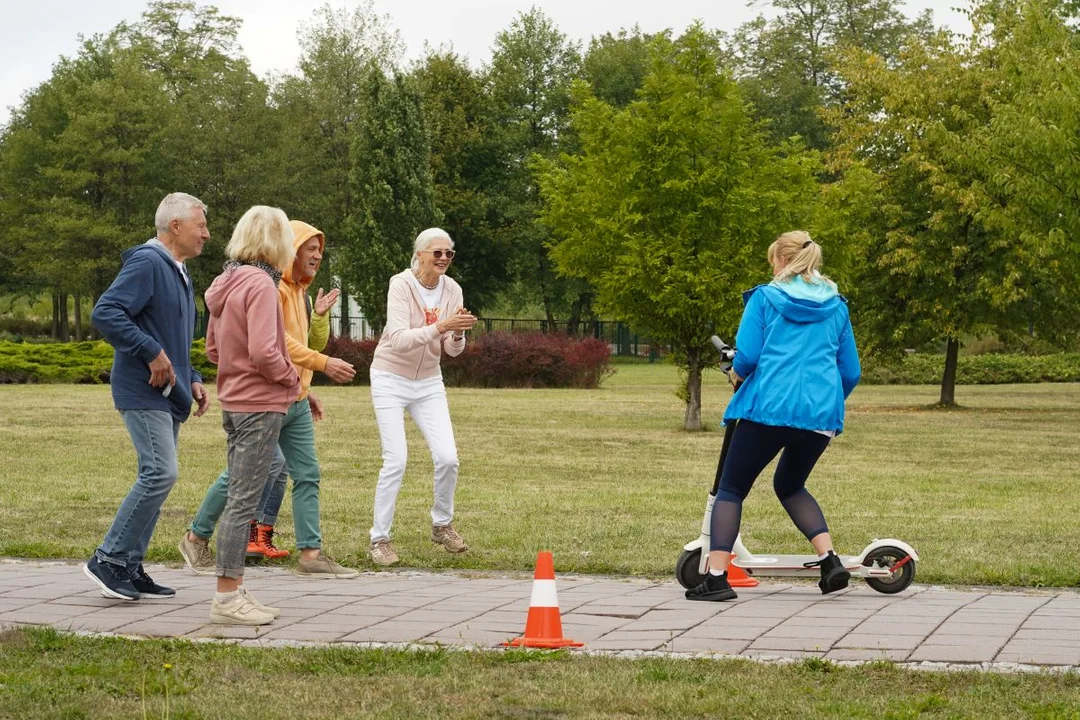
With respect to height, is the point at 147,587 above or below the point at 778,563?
below

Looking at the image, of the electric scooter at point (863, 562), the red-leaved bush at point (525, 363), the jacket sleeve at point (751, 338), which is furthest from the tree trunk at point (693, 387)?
the jacket sleeve at point (751, 338)

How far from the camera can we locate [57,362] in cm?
3675

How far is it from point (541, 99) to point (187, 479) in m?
51.7

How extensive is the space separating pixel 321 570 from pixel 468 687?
3055 millimetres

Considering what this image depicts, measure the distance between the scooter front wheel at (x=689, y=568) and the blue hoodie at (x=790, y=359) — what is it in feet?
2.38

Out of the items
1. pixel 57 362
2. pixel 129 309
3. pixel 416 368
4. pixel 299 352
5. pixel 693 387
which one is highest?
pixel 129 309

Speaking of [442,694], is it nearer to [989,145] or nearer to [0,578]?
[0,578]

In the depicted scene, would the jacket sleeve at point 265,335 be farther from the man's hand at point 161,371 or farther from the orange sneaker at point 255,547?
the orange sneaker at point 255,547

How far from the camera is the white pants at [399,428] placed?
859 centimetres

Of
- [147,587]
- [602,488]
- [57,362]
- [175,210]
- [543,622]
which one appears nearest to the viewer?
[543,622]

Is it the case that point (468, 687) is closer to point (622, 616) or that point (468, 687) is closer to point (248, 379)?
point (622, 616)

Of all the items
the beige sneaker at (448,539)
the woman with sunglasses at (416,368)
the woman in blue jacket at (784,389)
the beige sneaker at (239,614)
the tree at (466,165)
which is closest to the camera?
the beige sneaker at (239,614)

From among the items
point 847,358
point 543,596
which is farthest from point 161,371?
point 847,358

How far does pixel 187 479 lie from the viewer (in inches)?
539
